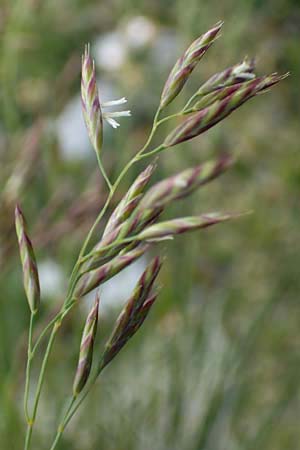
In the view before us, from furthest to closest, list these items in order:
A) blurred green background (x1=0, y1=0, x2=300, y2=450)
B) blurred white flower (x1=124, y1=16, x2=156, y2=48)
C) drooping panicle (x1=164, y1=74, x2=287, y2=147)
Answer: blurred white flower (x1=124, y1=16, x2=156, y2=48)
blurred green background (x1=0, y1=0, x2=300, y2=450)
drooping panicle (x1=164, y1=74, x2=287, y2=147)

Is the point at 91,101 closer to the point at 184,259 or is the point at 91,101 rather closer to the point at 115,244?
the point at 115,244

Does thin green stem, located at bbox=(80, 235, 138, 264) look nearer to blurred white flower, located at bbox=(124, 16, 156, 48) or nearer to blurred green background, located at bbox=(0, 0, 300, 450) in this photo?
blurred green background, located at bbox=(0, 0, 300, 450)

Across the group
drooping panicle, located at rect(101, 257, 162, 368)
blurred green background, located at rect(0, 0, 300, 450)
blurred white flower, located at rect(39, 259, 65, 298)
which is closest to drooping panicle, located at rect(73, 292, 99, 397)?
drooping panicle, located at rect(101, 257, 162, 368)

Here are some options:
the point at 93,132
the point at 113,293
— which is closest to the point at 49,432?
the point at 113,293

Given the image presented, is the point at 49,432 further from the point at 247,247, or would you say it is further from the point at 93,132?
the point at 93,132

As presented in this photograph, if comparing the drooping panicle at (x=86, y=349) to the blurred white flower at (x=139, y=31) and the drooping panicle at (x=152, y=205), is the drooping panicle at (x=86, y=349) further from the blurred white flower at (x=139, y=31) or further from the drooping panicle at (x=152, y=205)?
the blurred white flower at (x=139, y=31)

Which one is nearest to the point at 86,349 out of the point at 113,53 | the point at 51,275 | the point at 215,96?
the point at 215,96
